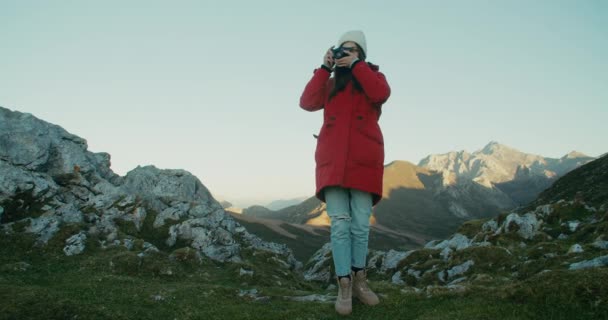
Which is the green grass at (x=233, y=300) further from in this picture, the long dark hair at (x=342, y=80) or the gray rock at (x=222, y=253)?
the gray rock at (x=222, y=253)

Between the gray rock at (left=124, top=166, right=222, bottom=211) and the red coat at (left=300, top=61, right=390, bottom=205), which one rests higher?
the gray rock at (left=124, top=166, right=222, bottom=211)

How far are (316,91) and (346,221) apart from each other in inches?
124

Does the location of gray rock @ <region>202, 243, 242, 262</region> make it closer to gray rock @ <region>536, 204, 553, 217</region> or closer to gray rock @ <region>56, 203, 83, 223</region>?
gray rock @ <region>56, 203, 83, 223</region>

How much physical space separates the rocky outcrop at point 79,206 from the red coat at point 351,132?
74.7ft

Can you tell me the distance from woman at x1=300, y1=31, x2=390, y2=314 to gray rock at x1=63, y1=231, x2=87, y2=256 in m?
24.5

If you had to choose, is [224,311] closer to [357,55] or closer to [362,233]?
[362,233]

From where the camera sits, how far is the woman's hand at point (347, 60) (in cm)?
905

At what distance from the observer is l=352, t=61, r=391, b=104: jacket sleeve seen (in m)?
8.76

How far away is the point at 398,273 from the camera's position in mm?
37719

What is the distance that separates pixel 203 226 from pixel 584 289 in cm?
3837

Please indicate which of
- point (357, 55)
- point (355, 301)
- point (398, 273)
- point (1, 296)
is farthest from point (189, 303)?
point (398, 273)

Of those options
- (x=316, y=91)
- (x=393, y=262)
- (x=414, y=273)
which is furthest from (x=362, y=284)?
(x=393, y=262)

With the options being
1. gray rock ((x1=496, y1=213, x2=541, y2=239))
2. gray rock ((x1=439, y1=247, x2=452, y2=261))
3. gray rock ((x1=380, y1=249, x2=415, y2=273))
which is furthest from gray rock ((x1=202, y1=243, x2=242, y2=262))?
gray rock ((x1=496, y1=213, x2=541, y2=239))

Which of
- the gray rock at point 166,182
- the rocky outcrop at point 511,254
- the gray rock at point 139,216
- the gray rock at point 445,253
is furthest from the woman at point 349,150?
the gray rock at point 166,182
